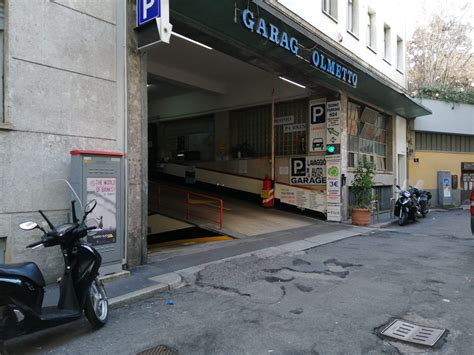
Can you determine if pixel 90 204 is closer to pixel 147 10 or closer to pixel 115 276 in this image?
pixel 115 276

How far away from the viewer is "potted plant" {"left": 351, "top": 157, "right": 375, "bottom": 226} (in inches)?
505

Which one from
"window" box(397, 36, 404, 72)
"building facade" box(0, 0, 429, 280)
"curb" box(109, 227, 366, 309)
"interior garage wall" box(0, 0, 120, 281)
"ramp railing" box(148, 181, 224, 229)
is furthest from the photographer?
"window" box(397, 36, 404, 72)

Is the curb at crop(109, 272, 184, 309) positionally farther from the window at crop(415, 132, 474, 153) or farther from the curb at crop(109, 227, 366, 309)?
the window at crop(415, 132, 474, 153)

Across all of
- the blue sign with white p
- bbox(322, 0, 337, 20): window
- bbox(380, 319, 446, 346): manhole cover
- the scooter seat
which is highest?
bbox(322, 0, 337, 20): window

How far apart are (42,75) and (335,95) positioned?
9.88 m

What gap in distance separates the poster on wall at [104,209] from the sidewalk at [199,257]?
2.16 feet

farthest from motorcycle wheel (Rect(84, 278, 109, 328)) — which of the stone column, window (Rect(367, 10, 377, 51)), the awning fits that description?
window (Rect(367, 10, 377, 51))

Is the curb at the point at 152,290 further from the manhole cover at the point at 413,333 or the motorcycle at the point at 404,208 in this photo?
the motorcycle at the point at 404,208

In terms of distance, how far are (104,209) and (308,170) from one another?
932 cm

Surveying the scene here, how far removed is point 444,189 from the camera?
20078 mm

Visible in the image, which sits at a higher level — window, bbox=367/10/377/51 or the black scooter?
window, bbox=367/10/377/51

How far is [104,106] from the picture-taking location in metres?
6.42

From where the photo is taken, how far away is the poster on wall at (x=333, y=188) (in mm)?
13156

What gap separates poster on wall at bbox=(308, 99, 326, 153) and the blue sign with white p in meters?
8.49
